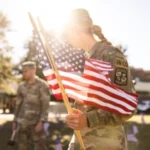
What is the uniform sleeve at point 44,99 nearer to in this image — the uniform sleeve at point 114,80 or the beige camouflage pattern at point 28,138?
the beige camouflage pattern at point 28,138

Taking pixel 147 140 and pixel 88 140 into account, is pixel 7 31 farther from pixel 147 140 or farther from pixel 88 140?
pixel 88 140

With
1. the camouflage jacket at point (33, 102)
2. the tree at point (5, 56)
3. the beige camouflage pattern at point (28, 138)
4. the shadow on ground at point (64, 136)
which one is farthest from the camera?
the tree at point (5, 56)

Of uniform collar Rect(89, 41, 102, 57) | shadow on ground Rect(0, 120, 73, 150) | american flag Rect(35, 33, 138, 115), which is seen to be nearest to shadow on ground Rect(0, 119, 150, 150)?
shadow on ground Rect(0, 120, 73, 150)

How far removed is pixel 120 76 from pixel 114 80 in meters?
0.07

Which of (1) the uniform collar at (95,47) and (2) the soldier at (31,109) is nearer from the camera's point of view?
(1) the uniform collar at (95,47)

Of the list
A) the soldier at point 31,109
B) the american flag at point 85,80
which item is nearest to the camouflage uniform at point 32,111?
the soldier at point 31,109

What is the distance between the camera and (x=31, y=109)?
899cm

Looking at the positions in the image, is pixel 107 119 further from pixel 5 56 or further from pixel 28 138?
pixel 5 56

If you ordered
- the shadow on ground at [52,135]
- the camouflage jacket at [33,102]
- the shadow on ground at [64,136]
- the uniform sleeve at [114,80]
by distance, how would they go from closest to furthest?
1. the uniform sleeve at [114,80]
2. the camouflage jacket at [33,102]
3. the shadow on ground at [64,136]
4. the shadow on ground at [52,135]

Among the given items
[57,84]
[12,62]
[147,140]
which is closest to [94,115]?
[57,84]

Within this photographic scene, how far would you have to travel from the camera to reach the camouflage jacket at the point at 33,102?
8.89 metres

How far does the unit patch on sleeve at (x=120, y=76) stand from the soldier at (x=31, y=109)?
5104mm

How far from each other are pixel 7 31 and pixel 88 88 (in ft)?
68.6

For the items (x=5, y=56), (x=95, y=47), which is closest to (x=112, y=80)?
(x=95, y=47)
